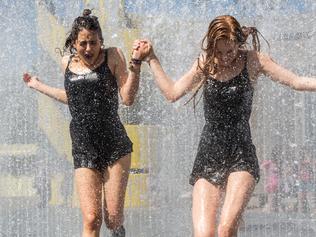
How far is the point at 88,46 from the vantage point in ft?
16.0

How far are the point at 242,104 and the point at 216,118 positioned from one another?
0.14 metres

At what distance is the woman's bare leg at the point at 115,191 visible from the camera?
4.81 metres

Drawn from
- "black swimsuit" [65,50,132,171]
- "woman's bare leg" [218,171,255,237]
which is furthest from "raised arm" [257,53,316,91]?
"black swimsuit" [65,50,132,171]

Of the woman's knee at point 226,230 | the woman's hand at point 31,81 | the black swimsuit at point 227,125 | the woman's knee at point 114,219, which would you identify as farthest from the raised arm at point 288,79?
the woman's hand at point 31,81

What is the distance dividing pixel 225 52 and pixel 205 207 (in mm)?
752

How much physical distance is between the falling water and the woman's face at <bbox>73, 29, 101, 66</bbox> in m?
4.57

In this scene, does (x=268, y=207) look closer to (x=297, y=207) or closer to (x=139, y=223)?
(x=297, y=207)

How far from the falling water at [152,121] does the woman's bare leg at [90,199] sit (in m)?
4.53

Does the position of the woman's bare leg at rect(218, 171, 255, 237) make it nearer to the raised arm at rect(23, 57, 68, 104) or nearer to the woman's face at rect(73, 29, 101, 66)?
the woman's face at rect(73, 29, 101, 66)

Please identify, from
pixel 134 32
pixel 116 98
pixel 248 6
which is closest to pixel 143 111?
pixel 134 32

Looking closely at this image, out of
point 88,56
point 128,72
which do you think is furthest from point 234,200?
point 88,56

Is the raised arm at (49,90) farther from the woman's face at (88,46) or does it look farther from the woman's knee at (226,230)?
the woman's knee at (226,230)

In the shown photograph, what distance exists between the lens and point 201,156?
4.46 m

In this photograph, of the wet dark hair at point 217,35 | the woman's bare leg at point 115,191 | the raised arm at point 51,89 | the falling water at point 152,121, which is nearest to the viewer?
the wet dark hair at point 217,35
